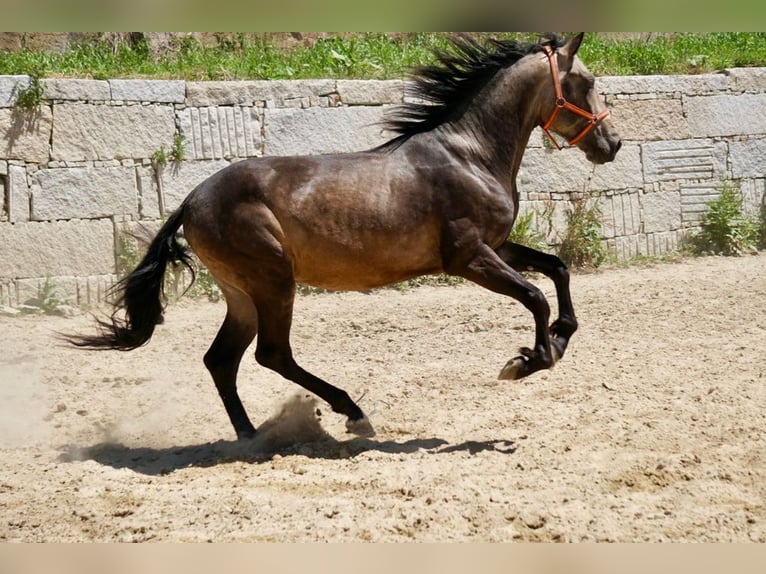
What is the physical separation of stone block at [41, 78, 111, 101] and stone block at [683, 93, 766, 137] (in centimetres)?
646

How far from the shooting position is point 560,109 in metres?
5.36

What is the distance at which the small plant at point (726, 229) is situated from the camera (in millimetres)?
9953

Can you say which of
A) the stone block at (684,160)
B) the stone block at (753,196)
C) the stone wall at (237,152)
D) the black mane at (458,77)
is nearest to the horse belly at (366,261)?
the black mane at (458,77)

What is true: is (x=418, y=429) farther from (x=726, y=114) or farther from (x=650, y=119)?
(x=726, y=114)

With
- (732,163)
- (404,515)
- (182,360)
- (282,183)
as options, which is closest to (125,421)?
(182,360)

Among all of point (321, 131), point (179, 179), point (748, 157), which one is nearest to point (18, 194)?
point (179, 179)

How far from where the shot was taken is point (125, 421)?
5930 millimetres

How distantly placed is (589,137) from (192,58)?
5.93 metres

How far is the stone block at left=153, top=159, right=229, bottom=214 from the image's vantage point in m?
8.66

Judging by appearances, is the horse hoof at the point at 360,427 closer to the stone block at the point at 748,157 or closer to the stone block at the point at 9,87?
the stone block at the point at 9,87

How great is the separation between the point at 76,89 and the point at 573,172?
5304 mm

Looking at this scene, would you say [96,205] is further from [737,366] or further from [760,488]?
[760,488]

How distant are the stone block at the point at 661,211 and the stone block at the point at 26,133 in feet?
21.1

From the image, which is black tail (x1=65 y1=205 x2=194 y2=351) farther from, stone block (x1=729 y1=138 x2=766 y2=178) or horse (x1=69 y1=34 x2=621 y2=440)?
stone block (x1=729 y1=138 x2=766 y2=178)
